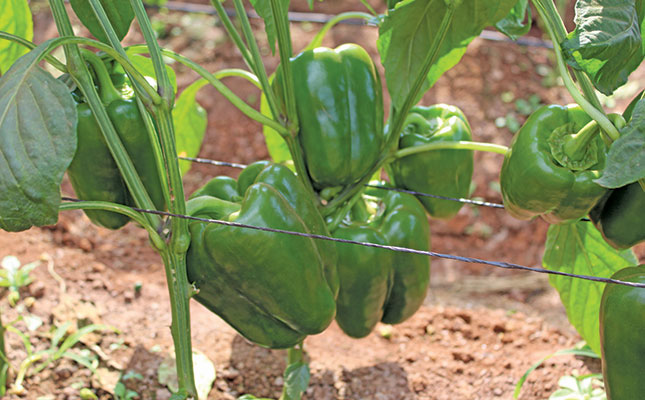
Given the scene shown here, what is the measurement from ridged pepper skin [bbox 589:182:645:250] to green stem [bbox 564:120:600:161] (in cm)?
9

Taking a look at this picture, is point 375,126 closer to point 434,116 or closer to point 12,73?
point 434,116

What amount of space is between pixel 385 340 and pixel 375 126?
74 cm

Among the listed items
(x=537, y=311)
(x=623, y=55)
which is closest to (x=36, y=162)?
(x=623, y=55)

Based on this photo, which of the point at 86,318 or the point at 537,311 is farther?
the point at 537,311

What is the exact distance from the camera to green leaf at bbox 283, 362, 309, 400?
1328mm

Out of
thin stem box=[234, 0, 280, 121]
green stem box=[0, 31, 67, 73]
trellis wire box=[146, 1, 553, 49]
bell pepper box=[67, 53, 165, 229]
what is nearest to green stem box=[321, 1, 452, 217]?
thin stem box=[234, 0, 280, 121]

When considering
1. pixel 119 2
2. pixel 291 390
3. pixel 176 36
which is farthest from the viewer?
pixel 176 36

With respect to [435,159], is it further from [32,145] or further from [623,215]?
[32,145]

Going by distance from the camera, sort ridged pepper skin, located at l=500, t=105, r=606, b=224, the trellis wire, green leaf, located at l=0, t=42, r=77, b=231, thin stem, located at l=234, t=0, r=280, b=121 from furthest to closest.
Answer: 1. the trellis wire
2. thin stem, located at l=234, t=0, r=280, b=121
3. ridged pepper skin, located at l=500, t=105, r=606, b=224
4. green leaf, located at l=0, t=42, r=77, b=231

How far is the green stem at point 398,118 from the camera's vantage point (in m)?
1.13

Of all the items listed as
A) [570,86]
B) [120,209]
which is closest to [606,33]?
[570,86]

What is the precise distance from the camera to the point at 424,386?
1648mm

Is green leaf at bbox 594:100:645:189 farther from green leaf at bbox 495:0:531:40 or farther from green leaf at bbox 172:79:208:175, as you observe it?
green leaf at bbox 172:79:208:175

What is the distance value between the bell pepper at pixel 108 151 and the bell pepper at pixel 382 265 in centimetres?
40
